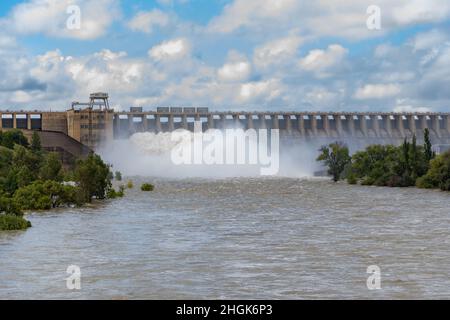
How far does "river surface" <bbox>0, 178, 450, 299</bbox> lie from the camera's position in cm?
2528

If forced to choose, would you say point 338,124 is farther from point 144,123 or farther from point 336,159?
point 336,159

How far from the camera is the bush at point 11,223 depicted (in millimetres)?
42669

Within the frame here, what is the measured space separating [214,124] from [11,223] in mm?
124146

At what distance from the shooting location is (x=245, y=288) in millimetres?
25297

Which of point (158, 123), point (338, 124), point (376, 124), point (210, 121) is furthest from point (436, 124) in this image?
point (158, 123)

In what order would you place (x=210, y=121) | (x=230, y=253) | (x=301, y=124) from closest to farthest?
1. (x=230, y=253)
2. (x=210, y=121)
3. (x=301, y=124)

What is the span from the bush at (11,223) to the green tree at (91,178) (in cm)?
2115

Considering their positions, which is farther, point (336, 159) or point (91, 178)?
point (336, 159)

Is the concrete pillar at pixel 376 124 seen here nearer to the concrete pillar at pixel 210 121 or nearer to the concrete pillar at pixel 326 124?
the concrete pillar at pixel 326 124

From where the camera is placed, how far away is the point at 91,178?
69.5 m

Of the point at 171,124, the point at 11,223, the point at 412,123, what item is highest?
the point at 171,124
